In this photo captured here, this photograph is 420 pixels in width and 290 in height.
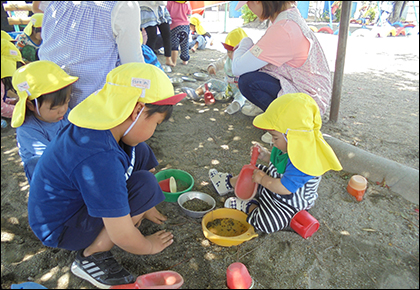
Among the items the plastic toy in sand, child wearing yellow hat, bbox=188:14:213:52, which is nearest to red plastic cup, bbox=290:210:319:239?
child wearing yellow hat, bbox=188:14:213:52

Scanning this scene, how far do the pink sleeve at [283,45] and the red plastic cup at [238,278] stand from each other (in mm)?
1622

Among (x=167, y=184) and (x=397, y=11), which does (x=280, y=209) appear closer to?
(x=167, y=184)

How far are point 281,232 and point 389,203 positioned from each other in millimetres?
875

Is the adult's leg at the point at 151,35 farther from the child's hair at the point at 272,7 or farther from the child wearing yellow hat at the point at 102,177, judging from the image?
the child wearing yellow hat at the point at 102,177

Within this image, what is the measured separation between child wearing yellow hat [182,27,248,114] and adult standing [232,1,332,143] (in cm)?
76

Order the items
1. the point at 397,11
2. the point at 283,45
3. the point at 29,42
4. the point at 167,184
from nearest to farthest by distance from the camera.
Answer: the point at 167,184
the point at 283,45
the point at 29,42
the point at 397,11

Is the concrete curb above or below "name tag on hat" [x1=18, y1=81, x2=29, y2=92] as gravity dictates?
below

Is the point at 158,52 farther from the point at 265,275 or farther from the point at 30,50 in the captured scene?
the point at 265,275

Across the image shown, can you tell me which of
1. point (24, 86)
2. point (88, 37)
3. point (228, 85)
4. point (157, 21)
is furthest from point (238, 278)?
point (157, 21)

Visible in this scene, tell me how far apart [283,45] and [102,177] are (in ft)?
5.63

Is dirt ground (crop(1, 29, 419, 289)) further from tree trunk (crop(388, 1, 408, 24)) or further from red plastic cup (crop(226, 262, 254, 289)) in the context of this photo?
tree trunk (crop(388, 1, 408, 24))

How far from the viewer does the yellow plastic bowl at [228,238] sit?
1634mm

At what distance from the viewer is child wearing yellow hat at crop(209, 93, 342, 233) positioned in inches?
62.9

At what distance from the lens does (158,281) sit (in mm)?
1421
